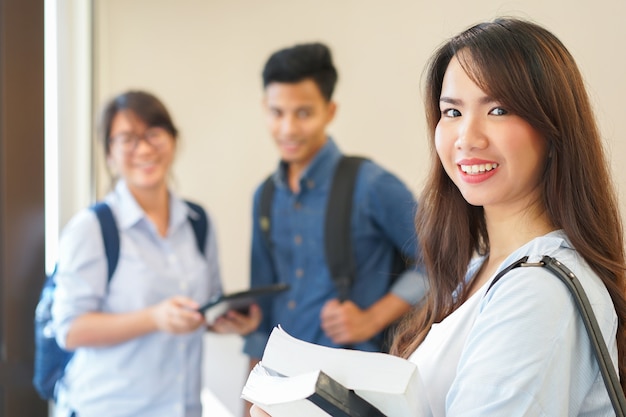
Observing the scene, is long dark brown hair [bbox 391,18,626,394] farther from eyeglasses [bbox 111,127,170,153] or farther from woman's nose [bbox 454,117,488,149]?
eyeglasses [bbox 111,127,170,153]

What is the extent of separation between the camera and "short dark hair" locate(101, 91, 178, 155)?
6.87 feet

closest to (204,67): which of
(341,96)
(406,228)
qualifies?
(341,96)

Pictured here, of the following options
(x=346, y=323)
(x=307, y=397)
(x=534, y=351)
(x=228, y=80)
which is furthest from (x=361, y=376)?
(x=228, y=80)

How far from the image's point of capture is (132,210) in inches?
80.9

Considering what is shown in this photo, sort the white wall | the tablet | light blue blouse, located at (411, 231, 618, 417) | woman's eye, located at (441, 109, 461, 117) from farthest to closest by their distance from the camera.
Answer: the white wall, the tablet, woman's eye, located at (441, 109, 461, 117), light blue blouse, located at (411, 231, 618, 417)

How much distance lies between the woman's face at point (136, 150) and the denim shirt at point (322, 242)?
321 mm

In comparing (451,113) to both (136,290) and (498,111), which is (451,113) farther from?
(136,290)

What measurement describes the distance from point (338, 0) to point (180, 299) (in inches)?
45.9

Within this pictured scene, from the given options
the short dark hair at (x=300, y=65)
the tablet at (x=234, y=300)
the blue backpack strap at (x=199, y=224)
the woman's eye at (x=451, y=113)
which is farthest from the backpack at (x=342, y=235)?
the woman's eye at (x=451, y=113)

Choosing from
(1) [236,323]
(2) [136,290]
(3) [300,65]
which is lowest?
(1) [236,323]

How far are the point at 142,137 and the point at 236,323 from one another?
570 millimetres

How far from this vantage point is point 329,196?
2029 millimetres

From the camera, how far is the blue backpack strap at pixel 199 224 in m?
2.18

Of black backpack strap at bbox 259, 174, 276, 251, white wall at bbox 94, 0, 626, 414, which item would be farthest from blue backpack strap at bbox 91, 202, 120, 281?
white wall at bbox 94, 0, 626, 414
